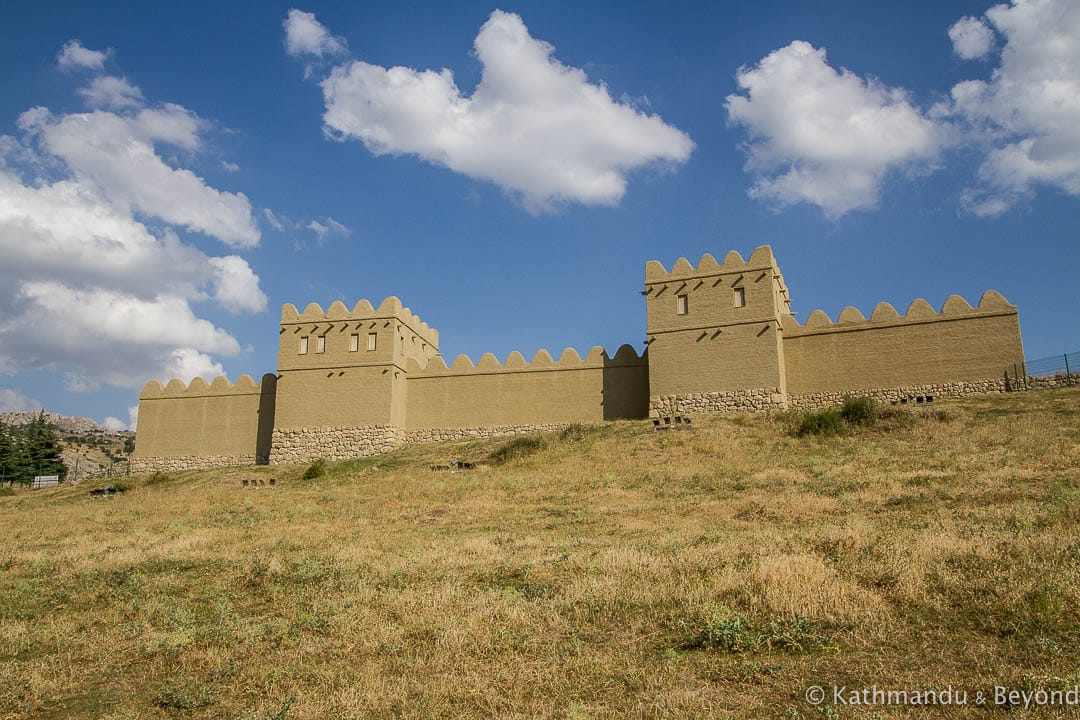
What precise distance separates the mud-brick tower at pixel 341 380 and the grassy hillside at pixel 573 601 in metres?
14.8

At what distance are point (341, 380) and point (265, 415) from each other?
14.4 ft

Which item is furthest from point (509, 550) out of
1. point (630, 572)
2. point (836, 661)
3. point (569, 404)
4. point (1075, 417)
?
point (569, 404)

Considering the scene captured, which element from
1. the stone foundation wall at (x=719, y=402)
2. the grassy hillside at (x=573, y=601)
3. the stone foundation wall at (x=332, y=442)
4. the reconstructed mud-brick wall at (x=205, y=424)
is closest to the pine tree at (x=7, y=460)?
the reconstructed mud-brick wall at (x=205, y=424)

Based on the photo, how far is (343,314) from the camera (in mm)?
33062

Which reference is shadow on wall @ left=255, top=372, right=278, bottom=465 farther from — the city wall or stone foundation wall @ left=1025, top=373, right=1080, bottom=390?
stone foundation wall @ left=1025, top=373, right=1080, bottom=390

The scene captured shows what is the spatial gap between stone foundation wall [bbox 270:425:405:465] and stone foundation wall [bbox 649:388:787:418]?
11052 millimetres

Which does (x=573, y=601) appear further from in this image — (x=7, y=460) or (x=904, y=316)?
(x=7, y=460)

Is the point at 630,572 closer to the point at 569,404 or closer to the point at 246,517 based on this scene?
the point at 246,517

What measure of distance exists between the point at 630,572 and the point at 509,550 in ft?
8.27

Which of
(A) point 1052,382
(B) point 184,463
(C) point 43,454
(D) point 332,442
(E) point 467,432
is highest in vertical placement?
(A) point 1052,382

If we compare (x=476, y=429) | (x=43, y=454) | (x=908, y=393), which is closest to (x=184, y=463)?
(x=476, y=429)

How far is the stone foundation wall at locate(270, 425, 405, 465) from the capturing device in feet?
101

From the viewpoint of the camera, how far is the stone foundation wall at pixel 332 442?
3089cm

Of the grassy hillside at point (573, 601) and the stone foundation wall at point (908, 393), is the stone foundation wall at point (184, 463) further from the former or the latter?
the stone foundation wall at point (908, 393)
